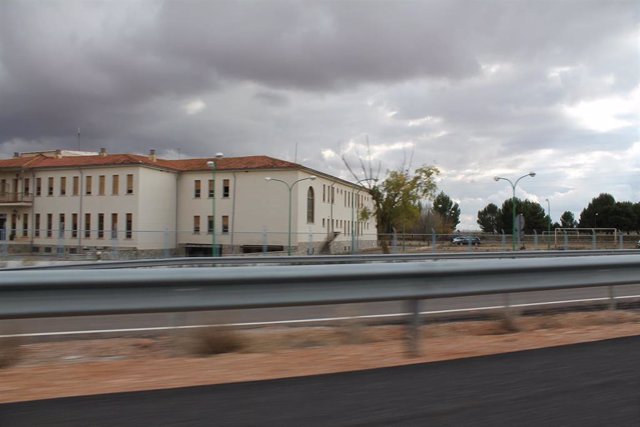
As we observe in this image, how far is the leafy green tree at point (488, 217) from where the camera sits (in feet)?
456

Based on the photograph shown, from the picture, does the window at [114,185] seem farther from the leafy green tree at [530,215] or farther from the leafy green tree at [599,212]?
the leafy green tree at [599,212]

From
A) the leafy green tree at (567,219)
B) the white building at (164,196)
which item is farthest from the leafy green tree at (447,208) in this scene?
the white building at (164,196)

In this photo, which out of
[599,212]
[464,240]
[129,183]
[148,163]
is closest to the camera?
[464,240]

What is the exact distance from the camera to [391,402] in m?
4.09

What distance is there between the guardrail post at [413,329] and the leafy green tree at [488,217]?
447 ft

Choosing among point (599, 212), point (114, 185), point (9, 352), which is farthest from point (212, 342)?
point (599, 212)

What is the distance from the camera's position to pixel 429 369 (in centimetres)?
504

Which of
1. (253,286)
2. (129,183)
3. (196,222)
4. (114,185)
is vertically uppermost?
(129,183)

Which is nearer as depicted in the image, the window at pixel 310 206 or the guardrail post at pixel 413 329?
the guardrail post at pixel 413 329

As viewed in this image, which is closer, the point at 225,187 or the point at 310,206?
the point at 225,187

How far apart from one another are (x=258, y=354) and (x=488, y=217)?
466 feet

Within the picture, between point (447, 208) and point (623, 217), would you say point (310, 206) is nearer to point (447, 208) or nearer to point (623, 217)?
point (623, 217)

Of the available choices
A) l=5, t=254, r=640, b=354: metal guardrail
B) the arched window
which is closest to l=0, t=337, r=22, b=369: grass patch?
l=5, t=254, r=640, b=354: metal guardrail

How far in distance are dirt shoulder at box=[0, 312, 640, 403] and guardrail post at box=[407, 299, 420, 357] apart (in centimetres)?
8
